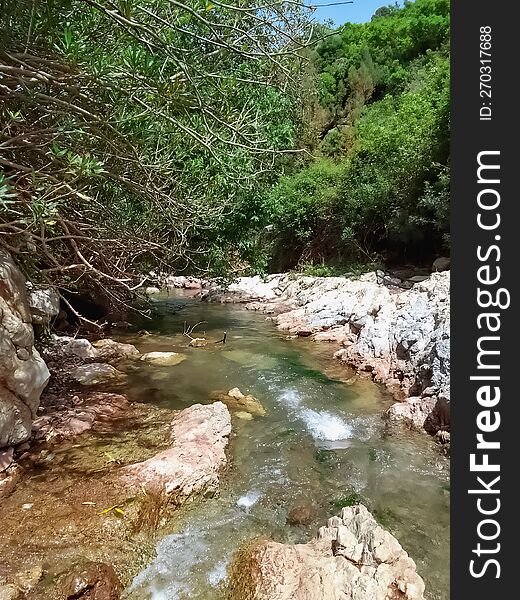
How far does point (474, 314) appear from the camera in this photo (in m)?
2.61

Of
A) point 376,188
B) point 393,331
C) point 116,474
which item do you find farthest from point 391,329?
point 376,188

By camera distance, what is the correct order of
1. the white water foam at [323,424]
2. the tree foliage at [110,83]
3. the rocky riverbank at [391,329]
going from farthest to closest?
1. the rocky riverbank at [391,329]
2. the white water foam at [323,424]
3. the tree foliage at [110,83]

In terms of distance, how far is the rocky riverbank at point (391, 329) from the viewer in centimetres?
587

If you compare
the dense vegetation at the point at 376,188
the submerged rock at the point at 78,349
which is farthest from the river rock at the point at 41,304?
the dense vegetation at the point at 376,188

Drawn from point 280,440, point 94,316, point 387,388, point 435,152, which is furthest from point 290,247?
point 280,440

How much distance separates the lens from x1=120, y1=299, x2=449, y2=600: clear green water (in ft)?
10.4

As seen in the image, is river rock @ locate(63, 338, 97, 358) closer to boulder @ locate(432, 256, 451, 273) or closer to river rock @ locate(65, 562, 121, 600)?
river rock @ locate(65, 562, 121, 600)

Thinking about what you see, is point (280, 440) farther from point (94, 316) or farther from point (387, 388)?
point (94, 316)

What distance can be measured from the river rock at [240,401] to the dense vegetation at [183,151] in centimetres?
243

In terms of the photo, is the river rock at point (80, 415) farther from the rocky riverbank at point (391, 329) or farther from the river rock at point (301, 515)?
the rocky riverbank at point (391, 329)

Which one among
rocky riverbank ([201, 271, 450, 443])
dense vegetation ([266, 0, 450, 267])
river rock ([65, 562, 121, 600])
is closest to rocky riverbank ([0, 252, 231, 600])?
river rock ([65, 562, 121, 600])

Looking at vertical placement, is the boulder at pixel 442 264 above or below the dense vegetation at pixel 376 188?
below

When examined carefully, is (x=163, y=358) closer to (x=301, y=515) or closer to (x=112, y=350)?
(x=112, y=350)

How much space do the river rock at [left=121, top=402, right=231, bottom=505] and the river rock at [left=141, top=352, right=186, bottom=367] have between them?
273cm
